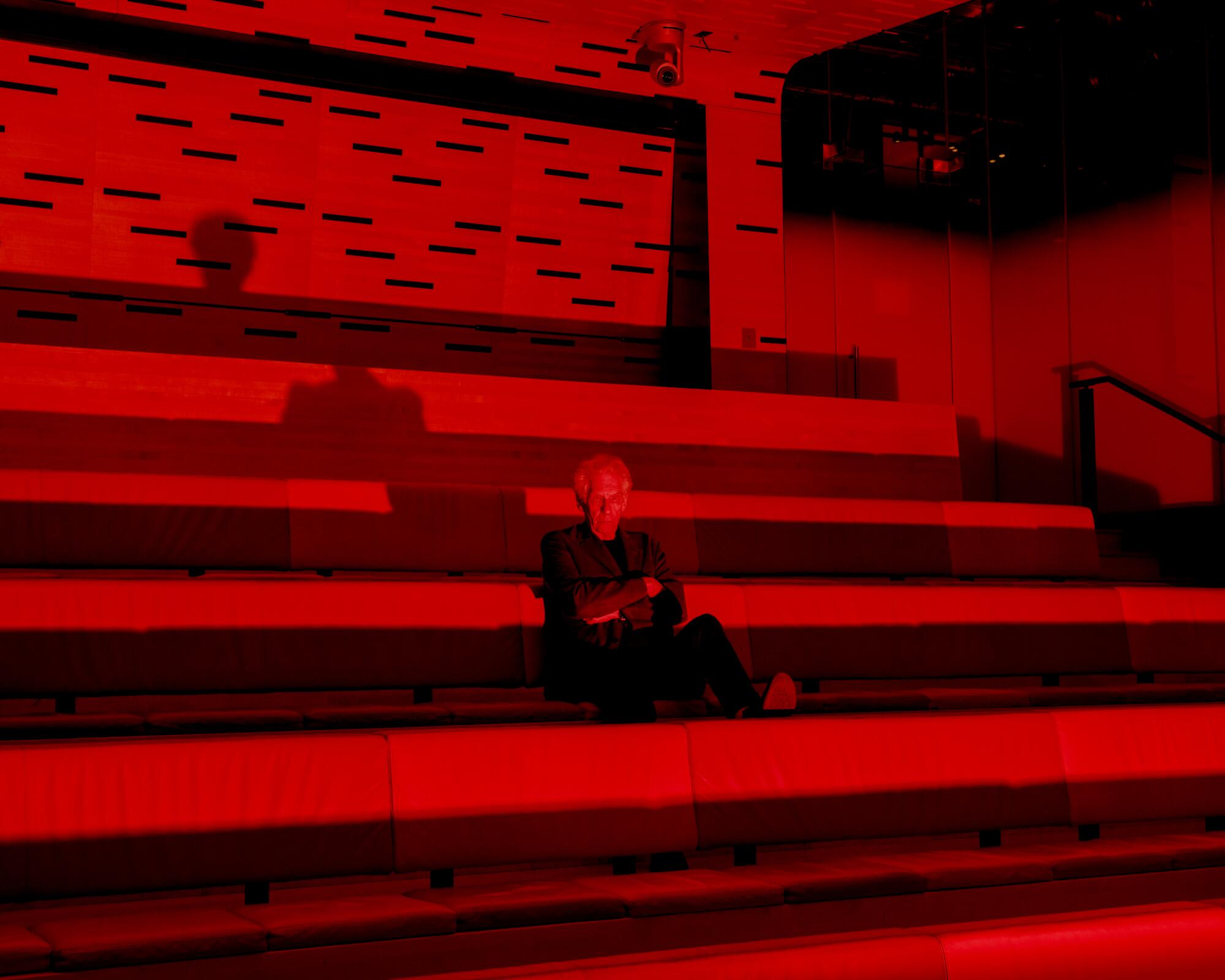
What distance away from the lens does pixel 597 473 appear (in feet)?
11.1

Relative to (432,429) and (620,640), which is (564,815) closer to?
(620,640)

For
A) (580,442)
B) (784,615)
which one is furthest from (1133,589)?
(580,442)

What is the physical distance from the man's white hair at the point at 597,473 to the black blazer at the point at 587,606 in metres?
0.09

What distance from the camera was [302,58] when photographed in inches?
220

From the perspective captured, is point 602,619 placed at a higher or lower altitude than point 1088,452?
lower

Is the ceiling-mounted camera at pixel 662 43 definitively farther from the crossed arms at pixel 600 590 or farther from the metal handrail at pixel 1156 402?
the crossed arms at pixel 600 590

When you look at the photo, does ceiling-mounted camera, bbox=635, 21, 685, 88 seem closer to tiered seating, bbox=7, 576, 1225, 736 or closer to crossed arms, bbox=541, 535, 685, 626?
tiered seating, bbox=7, 576, 1225, 736

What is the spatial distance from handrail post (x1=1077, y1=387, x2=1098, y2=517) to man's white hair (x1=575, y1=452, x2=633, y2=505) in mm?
3051

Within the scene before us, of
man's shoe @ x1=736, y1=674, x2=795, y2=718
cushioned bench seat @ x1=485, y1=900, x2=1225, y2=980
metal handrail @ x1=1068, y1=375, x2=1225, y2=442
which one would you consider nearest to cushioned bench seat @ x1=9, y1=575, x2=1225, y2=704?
man's shoe @ x1=736, y1=674, x2=795, y2=718

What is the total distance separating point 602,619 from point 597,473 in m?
0.41

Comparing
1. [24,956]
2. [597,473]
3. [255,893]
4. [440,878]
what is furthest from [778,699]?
[24,956]

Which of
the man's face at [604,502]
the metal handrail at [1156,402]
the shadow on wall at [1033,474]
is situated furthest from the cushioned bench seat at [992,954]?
the shadow on wall at [1033,474]

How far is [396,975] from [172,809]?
0.52 metres

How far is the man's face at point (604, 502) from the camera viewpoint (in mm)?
3389
